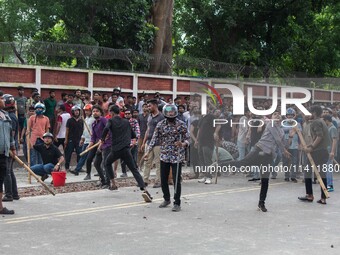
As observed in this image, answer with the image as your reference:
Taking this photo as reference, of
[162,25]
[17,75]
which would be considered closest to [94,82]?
[17,75]

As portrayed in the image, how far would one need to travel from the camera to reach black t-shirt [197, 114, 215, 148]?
48.2 ft

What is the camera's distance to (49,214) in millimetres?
10086

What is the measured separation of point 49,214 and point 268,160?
158 inches

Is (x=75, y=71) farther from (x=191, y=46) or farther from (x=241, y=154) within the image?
(x=191, y=46)

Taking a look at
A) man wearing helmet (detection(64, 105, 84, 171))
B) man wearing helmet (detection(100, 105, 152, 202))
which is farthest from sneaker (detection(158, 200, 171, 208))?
man wearing helmet (detection(64, 105, 84, 171))

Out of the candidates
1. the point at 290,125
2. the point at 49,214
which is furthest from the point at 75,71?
the point at 49,214

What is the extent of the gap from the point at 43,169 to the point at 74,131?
2538 mm

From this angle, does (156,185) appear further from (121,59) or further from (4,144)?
(121,59)

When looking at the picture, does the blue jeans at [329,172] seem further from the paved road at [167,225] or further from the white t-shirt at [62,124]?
the white t-shirt at [62,124]

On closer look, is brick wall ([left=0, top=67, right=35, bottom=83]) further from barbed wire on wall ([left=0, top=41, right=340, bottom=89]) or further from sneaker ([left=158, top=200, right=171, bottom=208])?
sneaker ([left=158, top=200, right=171, bottom=208])

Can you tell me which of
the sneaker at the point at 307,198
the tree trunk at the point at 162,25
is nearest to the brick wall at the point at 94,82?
the tree trunk at the point at 162,25

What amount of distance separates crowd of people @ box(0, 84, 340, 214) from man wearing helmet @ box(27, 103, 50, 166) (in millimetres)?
23

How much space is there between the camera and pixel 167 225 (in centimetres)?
926

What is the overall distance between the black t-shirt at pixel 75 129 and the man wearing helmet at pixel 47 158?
216 cm
